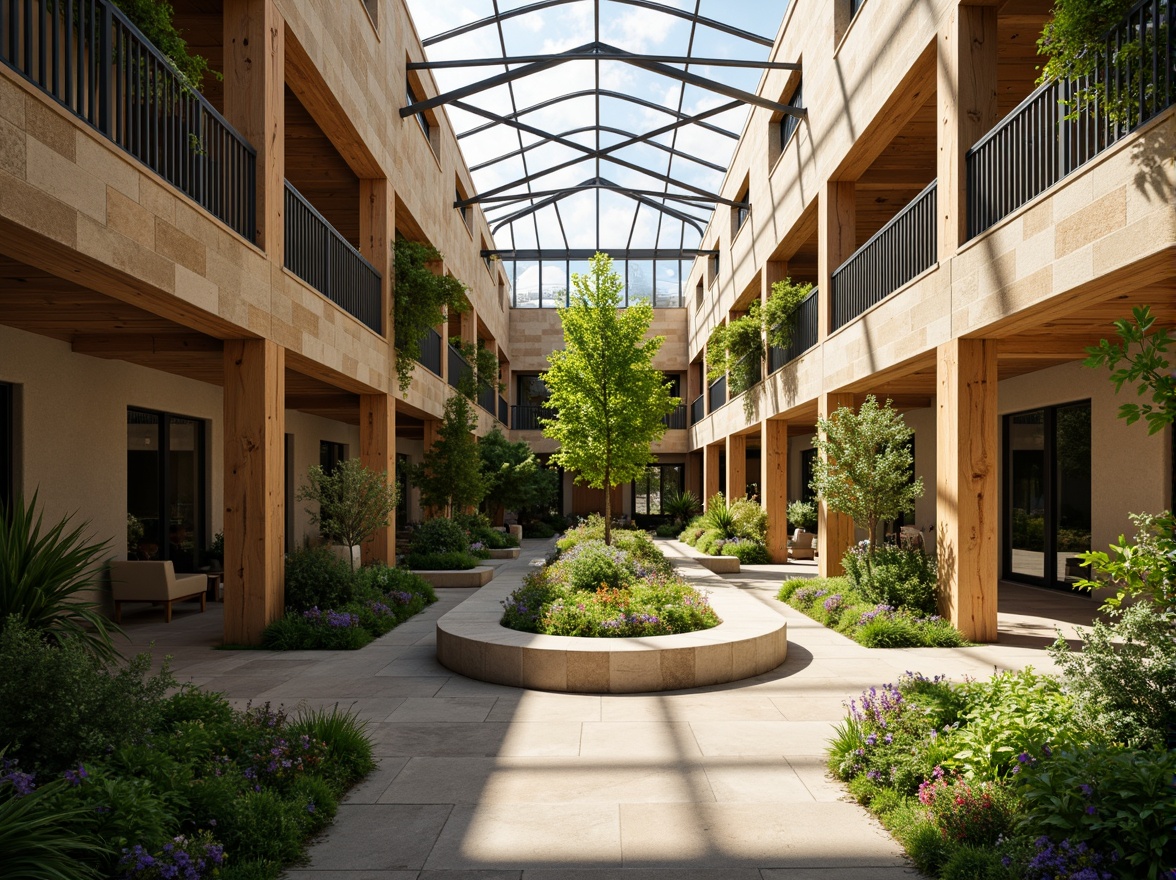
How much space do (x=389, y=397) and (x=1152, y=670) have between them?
11833mm

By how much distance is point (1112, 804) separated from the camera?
3361mm

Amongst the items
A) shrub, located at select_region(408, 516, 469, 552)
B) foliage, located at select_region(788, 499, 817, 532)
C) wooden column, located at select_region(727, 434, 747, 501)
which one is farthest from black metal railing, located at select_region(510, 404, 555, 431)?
shrub, located at select_region(408, 516, 469, 552)

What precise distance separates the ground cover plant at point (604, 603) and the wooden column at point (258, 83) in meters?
4.88

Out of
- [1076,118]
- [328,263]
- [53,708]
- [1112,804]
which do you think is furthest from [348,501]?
[1112,804]

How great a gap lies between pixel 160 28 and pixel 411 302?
8.19 meters

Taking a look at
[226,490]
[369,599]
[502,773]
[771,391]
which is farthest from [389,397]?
[502,773]

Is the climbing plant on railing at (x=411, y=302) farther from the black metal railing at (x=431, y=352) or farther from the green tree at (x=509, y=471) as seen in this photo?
→ the green tree at (x=509, y=471)

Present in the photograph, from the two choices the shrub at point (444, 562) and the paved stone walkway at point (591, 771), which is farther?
the shrub at point (444, 562)

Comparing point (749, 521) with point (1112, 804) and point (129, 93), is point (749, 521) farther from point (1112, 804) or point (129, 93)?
point (1112, 804)

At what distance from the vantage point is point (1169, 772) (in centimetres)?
337

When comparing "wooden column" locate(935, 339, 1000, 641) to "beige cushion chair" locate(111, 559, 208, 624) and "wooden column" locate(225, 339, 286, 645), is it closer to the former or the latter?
"wooden column" locate(225, 339, 286, 645)

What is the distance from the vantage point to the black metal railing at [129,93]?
5031 millimetres

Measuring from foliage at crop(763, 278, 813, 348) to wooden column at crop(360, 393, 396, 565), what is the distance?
25.3 ft

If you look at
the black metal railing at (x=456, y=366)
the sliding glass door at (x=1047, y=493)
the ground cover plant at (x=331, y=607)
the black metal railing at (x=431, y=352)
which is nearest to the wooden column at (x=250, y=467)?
the ground cover plant at (x=331, y=607)
